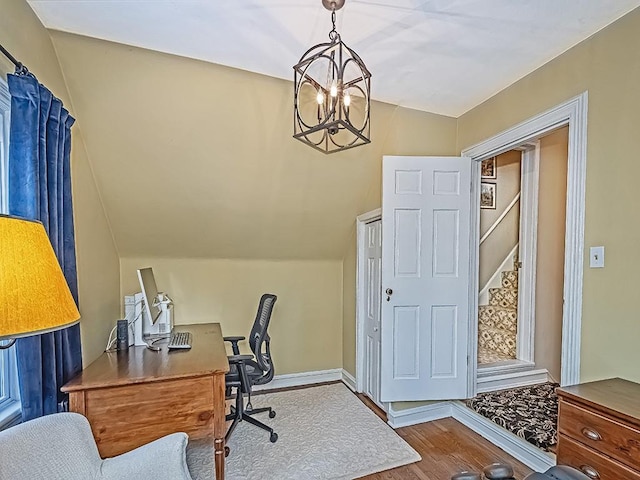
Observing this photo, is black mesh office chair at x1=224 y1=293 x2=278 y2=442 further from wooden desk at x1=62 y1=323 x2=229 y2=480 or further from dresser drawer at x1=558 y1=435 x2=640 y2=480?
dresser drawer at x1=558 y1=435 x2=640 y2=480

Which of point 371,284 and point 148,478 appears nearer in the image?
point 148,478

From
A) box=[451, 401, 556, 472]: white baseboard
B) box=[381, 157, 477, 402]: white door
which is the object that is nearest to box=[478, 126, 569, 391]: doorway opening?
box=[451, 401, 556, 472]: white baseboard

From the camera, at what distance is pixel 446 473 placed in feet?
7.40

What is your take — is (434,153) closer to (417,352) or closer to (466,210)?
(466,210)

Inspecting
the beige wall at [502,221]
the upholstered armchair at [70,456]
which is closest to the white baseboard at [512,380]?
the beige wall at [502,221]

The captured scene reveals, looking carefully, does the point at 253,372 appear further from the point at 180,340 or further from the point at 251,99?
the point at 251,99

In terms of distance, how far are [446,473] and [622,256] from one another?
161cm

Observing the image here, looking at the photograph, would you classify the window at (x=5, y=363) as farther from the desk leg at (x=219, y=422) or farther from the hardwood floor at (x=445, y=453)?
the hardwood floor at (x=445, y=453)

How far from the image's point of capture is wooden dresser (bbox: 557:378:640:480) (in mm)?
1389

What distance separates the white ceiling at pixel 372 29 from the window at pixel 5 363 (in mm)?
568

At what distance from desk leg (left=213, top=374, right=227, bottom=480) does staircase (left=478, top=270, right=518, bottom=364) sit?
2653 millimetres

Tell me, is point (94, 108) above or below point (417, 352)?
above

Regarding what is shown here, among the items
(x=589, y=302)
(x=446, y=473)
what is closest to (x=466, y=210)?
(x=589, y=302)

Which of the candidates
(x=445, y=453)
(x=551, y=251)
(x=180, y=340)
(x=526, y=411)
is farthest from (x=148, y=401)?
(x=551, y=251)
